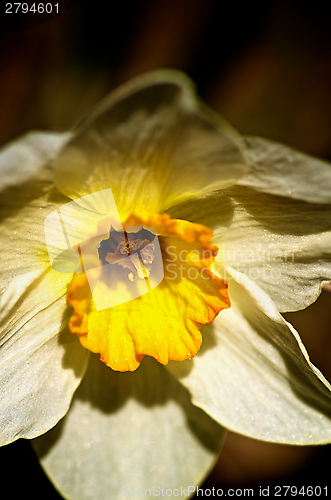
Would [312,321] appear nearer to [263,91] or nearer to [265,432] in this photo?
[265,432]

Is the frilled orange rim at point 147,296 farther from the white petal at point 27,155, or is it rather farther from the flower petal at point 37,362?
the white petal at point 27,155

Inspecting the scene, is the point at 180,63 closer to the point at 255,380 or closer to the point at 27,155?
the point at 27,155

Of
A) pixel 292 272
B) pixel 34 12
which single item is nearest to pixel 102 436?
pixel 292 272

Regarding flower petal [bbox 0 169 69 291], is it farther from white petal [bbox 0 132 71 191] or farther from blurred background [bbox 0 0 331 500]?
blurred background [bbox 0 0 331 500]

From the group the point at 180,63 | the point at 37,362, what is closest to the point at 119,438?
the point at 37,362

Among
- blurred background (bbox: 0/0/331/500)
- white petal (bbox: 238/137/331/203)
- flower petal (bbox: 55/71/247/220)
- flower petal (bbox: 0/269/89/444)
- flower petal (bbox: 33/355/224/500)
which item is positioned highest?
blurred background (bbox: 0/0/331/500)

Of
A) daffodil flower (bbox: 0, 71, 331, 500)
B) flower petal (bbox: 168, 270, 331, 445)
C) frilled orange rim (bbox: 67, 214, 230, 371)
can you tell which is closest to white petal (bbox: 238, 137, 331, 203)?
daffodil flower (bbox: 0, 71, 331, 500)

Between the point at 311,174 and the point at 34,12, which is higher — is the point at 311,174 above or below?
below
